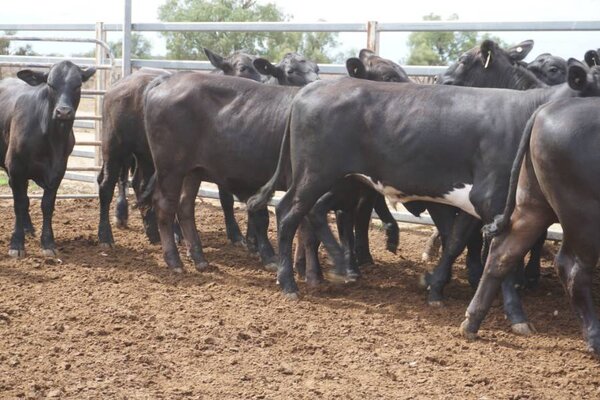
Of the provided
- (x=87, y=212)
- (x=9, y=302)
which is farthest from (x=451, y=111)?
(x=87, y=212)

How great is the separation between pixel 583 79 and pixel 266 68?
3.69 meters

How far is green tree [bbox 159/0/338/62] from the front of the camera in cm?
3353

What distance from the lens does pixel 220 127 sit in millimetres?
8305

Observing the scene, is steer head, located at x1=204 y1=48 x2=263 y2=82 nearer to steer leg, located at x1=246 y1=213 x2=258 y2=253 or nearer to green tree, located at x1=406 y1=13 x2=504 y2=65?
steer leg, located at x1=246 y1=213 x2=258 y2=253

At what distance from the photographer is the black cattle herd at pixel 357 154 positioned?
239 inches

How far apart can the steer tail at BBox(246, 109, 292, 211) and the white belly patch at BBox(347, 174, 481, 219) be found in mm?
681

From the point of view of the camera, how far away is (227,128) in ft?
27.2

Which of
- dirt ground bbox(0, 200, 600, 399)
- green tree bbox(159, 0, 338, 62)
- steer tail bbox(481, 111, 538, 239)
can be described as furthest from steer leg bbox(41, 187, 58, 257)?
green tree bbox(159, 0, 338, 62)

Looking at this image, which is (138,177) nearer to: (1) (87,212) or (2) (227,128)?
(1) (87,212)

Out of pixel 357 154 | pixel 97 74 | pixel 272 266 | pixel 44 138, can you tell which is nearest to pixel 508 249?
pixel 357 154

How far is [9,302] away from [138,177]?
3.57 metres

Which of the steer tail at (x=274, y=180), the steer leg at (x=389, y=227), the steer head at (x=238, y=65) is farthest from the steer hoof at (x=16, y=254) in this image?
the steer leg at (x=389, y=227)

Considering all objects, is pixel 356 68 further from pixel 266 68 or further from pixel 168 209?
pixel 168 209

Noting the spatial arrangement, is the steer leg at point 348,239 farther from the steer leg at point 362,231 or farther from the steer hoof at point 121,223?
the steer hoof at point 121,223
